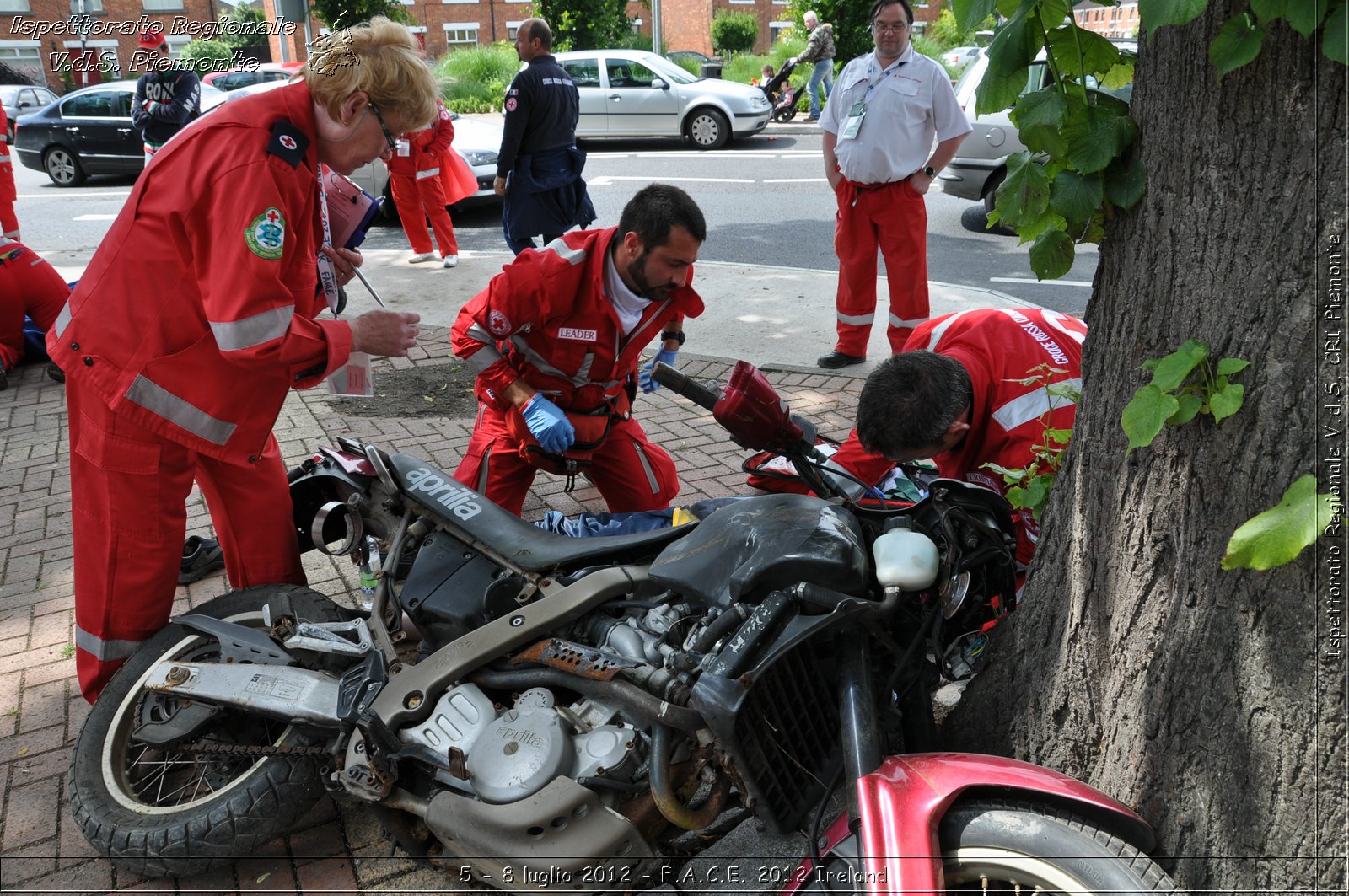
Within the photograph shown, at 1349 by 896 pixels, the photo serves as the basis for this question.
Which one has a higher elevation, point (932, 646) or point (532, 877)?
point (932, 646)

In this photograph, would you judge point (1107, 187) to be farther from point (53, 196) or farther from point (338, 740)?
point (53, 196)

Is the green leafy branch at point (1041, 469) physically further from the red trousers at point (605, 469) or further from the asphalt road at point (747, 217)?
the asphalt road at point (747, 217)

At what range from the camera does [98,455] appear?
8.78 ft

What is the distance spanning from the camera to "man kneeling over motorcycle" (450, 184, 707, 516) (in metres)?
3.56

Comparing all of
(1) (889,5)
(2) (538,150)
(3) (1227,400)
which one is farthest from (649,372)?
(2) (538,150)

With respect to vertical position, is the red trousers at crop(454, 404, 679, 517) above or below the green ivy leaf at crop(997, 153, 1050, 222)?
below

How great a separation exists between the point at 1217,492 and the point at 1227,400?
195mm

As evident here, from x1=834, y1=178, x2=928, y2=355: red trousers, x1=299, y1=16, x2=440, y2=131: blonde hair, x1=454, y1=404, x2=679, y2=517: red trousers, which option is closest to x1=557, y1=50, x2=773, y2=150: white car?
x1=834, y1=178, x2=928, y2=355: red trousers

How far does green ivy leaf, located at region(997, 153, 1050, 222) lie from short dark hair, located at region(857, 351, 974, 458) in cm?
69

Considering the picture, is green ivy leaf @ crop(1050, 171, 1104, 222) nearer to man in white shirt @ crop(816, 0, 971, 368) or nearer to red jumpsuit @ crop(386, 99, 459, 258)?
man in white shirt @ crop(816, 0, 971, 368)

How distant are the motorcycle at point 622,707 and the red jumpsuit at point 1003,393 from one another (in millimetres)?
596

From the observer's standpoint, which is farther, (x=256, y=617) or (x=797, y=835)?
(x=256, y=617)

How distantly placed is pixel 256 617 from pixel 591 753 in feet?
3.96

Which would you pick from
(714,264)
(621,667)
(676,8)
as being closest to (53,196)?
(714,264)
